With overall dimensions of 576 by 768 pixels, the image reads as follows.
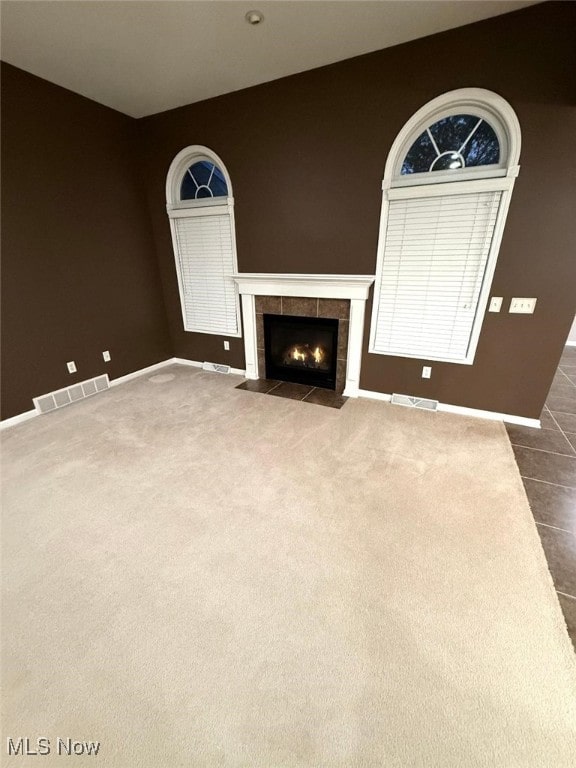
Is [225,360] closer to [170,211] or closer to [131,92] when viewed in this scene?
[170,211]

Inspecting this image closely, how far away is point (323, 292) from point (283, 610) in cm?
272

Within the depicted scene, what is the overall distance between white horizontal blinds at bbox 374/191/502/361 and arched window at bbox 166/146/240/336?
1845 millimetres

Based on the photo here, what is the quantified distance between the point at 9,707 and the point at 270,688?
2.98 feet

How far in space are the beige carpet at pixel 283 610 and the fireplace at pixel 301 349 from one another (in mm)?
1297

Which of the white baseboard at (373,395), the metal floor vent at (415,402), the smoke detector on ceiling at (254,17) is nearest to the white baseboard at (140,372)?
the white baseboard at (373,395)

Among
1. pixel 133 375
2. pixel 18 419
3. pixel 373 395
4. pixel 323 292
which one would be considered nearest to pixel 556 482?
pixel 373 395

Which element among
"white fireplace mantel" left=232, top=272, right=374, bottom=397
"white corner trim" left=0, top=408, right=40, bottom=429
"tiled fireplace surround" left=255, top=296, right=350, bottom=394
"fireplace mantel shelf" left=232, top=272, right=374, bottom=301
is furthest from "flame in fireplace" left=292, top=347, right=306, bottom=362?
"white corner trim" left=0, top=408, right=40, bottom=429

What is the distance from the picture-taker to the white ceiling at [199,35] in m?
1.99

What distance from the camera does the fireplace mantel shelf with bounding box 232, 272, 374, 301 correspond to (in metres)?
2.99

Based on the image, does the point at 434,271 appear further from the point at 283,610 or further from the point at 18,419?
the point at 18,419

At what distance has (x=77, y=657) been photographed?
118cm

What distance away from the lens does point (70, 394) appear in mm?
3324

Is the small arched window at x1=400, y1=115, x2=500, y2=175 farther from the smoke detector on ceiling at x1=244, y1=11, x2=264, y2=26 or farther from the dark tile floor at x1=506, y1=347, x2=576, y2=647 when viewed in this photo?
the dark tile floor at x1=506, y1=347, x2=576, y2=647

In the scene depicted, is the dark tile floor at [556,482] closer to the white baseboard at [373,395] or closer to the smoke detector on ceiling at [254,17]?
the white baseboard at [373,395]
